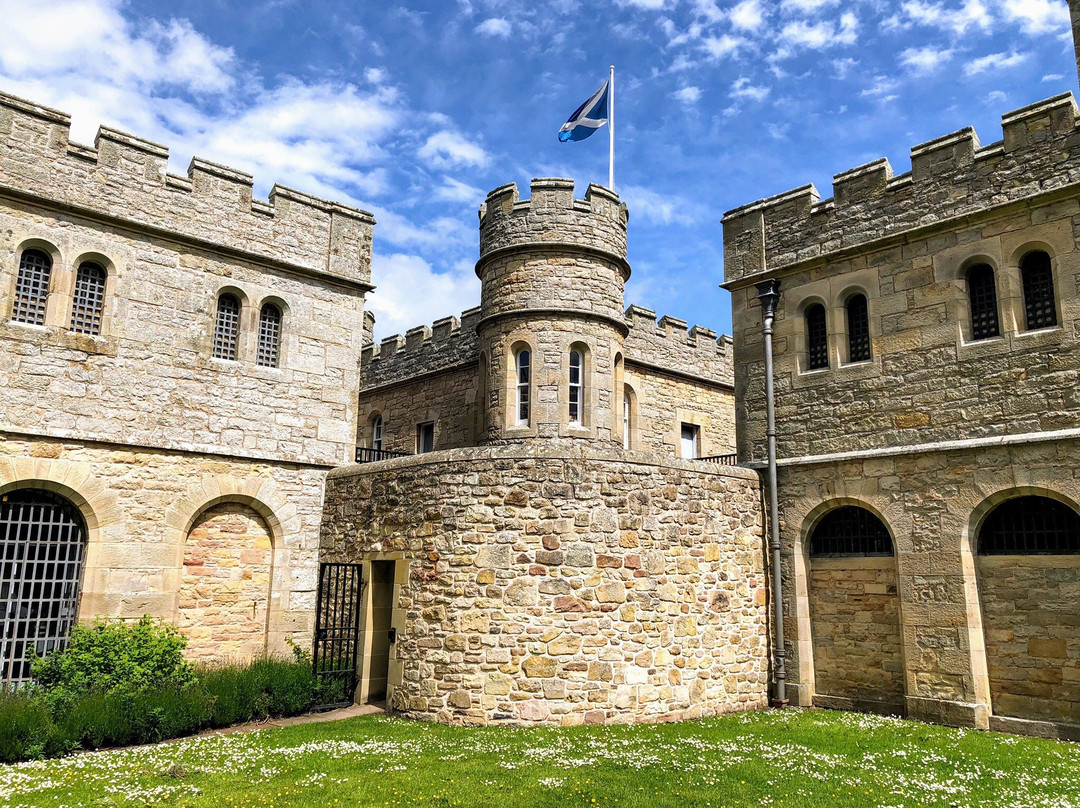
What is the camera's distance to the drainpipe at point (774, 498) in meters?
13.3

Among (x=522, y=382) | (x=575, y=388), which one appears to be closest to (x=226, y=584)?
(x=522, y=382)

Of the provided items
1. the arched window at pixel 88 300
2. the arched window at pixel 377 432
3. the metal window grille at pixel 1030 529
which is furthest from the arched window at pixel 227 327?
the metal window grille at pixel 1030 529

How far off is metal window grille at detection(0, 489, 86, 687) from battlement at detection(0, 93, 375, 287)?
4.67 meters

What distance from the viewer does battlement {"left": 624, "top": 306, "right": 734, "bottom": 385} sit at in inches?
776

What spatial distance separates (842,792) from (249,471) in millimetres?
10066

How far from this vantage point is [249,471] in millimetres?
13727

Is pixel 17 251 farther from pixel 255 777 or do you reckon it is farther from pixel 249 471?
pixel 255 777

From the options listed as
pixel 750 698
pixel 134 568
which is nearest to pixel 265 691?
pixel 134 568

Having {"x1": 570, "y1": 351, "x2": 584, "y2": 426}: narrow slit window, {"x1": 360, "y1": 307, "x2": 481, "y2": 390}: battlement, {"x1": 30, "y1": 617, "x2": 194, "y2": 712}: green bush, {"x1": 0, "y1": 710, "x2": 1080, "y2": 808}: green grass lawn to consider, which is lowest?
{"x1": 0, "y1": 710, "x2": 1080, "y2": 808}: green grass lawn

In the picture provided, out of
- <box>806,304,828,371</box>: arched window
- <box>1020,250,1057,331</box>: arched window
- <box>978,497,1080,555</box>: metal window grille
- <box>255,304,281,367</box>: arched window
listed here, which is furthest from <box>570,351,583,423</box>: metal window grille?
<box>1020,250,1057,331</box>: arched window

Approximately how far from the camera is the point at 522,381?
1576cm

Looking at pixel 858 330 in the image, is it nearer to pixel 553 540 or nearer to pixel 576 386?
pixel 576 386

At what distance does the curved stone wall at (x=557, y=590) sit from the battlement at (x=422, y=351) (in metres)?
7.25

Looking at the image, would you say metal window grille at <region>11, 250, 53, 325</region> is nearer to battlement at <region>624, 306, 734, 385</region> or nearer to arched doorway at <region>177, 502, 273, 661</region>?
arched doorway at <region>177, 502, 273, 661</region>
